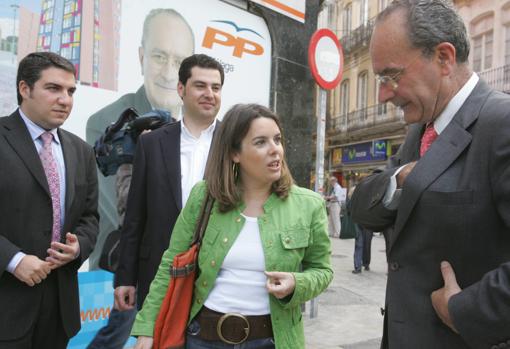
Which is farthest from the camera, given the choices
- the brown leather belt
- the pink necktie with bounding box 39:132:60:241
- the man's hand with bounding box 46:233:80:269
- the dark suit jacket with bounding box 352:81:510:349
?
the pink necktie with bounding box 39:132:60:241

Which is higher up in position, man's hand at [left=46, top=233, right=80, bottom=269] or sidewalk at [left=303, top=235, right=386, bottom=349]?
man's hand at [left=46, top=233, right=80, bottom=269]

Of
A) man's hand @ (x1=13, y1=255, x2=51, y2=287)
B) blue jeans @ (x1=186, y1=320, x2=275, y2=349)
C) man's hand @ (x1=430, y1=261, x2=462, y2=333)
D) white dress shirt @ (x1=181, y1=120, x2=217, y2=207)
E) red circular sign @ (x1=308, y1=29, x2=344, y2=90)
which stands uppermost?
red circular sign @ (x1=308, y1=29, x2=344, y2=90)

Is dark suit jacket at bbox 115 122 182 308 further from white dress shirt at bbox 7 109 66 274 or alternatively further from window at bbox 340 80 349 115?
window at bbox 340 80 349 115

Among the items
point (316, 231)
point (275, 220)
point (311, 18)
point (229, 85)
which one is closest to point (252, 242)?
point (275, 220)

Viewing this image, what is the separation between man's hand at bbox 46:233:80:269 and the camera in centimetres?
241

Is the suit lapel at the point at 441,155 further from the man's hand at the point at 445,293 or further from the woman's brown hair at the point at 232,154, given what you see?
the woman's brown hair at the point at 232,154

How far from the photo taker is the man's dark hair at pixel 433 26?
1514 millimetres

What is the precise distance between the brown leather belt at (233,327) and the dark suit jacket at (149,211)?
86 cm

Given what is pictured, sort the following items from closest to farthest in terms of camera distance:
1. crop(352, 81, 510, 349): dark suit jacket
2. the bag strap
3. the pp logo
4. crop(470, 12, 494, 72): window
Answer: crop(352, 81, 510, 349): dark suit jacket
the bag strap
the pp logo
crop(470, 12, 494, 72): window

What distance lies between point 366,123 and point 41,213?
2511 cm

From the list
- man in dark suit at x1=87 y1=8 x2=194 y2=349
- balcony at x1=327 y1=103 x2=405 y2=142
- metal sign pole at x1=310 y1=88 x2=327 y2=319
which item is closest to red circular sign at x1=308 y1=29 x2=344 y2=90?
metal sign pole at x1=310 y1=88 x2=327 y2=319

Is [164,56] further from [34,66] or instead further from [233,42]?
[34,66]

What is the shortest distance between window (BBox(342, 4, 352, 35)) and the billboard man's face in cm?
2585

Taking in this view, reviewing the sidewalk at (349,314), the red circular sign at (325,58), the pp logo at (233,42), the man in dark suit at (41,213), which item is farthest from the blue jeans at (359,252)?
the man in dark suit at (41,213)
